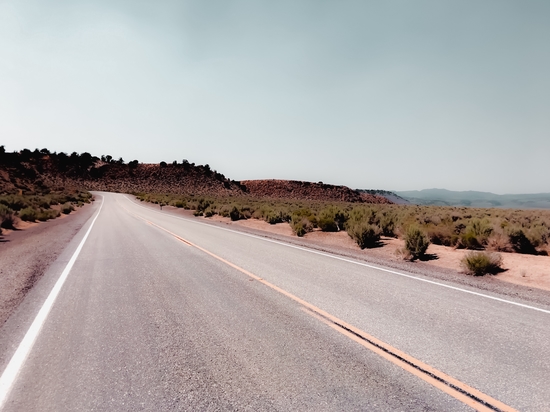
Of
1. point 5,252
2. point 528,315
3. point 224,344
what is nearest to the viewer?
point 224,344

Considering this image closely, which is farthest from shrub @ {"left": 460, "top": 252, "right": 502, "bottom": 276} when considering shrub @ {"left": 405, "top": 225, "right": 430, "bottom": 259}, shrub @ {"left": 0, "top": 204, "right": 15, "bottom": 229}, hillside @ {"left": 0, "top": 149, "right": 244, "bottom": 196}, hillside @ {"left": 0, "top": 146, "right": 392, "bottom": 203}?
hillside @ {"left": 0, "top": 149, "right": 244, "bottom": 196}

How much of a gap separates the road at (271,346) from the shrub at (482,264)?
2048mm

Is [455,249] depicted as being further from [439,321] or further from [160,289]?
[160,289]

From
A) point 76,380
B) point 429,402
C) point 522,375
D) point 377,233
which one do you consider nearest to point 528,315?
point 522,375

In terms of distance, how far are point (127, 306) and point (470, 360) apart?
5465mm

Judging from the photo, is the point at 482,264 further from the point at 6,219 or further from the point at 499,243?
the point at 6,219

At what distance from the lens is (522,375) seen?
12.4 feet

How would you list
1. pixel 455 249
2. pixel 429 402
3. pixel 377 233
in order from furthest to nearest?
1. pixel 377 233
2. pixel 455 249
3. pixel 429 402

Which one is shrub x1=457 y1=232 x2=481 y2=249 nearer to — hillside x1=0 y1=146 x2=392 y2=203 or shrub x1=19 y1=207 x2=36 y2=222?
shrub x1=19 y1=207 x2=36 y2=222

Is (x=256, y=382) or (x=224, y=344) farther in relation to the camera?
(x=224, y=344)

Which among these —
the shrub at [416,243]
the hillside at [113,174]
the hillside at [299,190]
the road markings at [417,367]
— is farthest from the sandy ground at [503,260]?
the hillside at [299,190]

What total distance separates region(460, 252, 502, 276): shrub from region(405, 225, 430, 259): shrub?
6.45 ft

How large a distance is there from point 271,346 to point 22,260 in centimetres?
967

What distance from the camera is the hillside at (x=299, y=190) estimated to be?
115312mm
